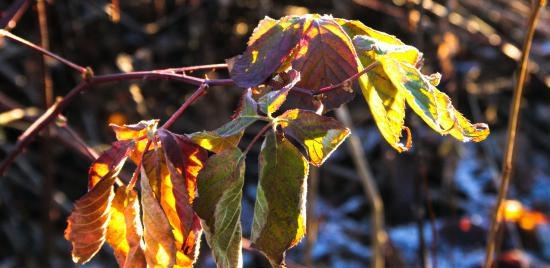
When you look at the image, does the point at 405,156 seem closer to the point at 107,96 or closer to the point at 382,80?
the point at 107,96

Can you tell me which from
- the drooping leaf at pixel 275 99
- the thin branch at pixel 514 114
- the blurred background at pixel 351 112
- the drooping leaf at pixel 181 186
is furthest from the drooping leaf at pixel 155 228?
the blurred background at pixel 351 112

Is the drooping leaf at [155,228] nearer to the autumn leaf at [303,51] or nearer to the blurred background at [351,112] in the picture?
the autumn leaf at [303,51]

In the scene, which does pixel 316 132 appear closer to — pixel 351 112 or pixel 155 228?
pixel 155 228

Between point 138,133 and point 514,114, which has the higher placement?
point 138,133

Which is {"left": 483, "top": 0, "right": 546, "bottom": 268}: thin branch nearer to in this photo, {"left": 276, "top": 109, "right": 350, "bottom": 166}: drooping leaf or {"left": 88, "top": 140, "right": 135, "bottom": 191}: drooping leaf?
{"left": 276, "top": 109, "right": 350, "bottom": 166}: drooping leaf

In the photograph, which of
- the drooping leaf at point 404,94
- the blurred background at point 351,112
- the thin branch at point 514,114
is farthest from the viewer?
the blurred background at point 351,112

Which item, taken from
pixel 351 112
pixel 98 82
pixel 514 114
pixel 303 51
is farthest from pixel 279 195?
pixel 351 112

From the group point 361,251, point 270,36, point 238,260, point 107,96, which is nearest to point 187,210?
point 238,260
